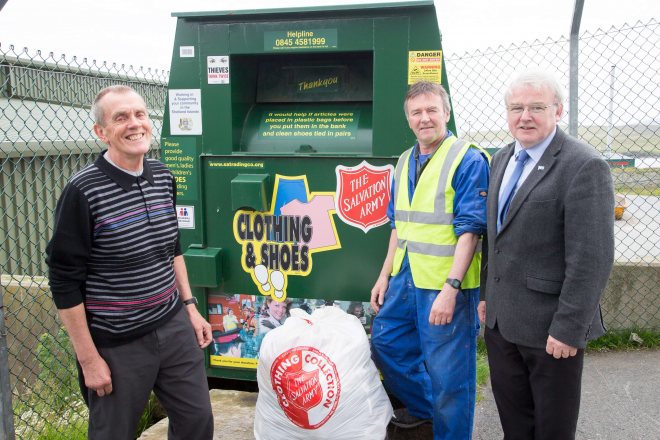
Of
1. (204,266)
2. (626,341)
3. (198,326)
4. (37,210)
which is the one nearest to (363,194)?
(204,266)

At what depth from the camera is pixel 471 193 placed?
240cm

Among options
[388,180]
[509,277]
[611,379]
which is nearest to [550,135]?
[509,277]

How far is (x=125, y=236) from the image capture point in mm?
1971

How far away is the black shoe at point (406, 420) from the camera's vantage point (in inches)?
116

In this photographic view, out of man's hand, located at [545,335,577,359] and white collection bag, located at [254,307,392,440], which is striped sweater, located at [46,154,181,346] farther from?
man's hand, located at [545,335,577,359]

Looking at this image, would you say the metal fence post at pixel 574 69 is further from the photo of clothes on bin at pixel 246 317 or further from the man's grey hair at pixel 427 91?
the photo of clothes on bin at pixel 246 317

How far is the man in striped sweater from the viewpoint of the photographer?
1.89 meters

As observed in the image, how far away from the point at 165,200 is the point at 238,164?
924mm

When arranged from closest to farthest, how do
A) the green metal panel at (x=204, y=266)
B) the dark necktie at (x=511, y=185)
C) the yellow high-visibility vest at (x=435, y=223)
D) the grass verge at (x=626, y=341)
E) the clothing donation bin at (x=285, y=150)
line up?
the dark necktie at (x=511, y=185)
the yellow high-visibility vest at (x=435, y=223)
the clothing donation bin at (x=285, y=150)
the green metal panel at (x=204, y=266)
the grass verge at (x=626, y=341)

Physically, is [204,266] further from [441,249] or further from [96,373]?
[441,249]

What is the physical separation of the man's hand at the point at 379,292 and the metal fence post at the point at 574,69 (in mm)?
1581

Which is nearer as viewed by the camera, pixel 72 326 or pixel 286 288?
pixel 72 326

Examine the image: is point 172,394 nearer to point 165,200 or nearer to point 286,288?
point 165,200

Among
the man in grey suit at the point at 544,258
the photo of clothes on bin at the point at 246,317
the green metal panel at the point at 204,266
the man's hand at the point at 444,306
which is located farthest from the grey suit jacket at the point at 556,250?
the green metal panel at the point at 204,266
